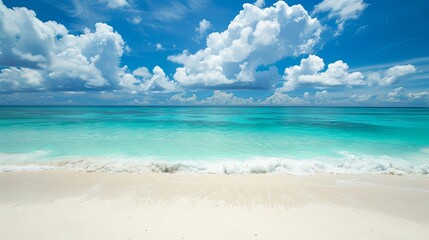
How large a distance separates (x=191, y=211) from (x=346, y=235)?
4.06 metres

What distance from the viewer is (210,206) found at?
6230 millimetres

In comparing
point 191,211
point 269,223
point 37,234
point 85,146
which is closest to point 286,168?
point 269,223

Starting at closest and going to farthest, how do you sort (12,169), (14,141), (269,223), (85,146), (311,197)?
(269,223) → (311,197) → (12,169) → (85,146) → (14,141)

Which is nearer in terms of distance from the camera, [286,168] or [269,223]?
[269,223]

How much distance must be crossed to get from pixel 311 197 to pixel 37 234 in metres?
7.94

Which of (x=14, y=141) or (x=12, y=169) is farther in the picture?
(x=14, y=141)

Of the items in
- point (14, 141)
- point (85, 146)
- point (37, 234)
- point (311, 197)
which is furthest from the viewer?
point (14, 141)

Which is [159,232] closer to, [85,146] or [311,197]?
[311,197]

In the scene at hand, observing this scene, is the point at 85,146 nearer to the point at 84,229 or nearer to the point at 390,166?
the point at 84,229

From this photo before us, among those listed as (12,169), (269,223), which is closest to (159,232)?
(269,223)

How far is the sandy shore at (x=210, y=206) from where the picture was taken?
4.92 metres

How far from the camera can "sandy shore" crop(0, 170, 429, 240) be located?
194 inches

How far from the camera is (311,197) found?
6895mm

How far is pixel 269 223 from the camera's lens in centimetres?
529
